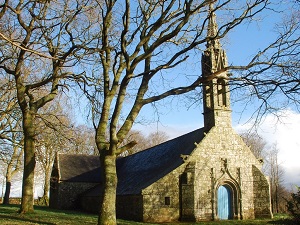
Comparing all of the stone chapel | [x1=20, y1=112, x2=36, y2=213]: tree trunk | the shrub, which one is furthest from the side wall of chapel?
[x1=20, y1=112, x2=36, y2=213]: tree trunk

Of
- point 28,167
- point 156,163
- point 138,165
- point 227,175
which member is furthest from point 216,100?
point 28,167

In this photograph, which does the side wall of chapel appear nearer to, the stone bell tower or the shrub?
the stone bell tower

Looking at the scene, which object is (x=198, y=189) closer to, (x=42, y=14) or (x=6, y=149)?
(x=6, y=149)

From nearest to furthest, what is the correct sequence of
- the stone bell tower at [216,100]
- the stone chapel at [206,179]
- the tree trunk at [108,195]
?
the tree trunk at [108,195] → the stone chapel at [206,179] → the stone bell tower at [216,100]

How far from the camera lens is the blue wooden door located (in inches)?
974

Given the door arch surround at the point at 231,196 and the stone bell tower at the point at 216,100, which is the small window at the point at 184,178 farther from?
the stone bell tower at the point at 216,100

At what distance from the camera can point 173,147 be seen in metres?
29.2

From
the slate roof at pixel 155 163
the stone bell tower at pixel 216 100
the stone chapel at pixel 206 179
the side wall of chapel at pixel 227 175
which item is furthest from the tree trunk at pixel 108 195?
the stone bell tower at pixel 216 100

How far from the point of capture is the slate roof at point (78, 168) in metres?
38.0

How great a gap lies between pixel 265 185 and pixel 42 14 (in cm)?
1891

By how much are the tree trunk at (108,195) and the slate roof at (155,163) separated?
34.5 ft

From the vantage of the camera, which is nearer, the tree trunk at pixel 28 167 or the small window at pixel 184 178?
the tree trunk at pixel 28 167

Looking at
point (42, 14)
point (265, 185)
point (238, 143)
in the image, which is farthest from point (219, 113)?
point (42, 14)

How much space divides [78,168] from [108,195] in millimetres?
27649
